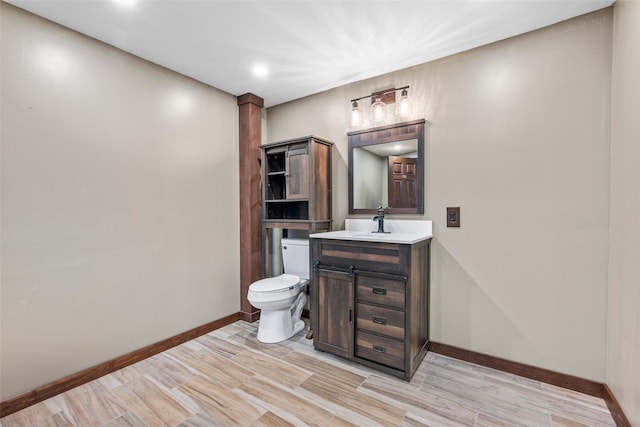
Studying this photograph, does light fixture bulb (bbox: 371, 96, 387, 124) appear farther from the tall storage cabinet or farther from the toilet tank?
the toilet tank

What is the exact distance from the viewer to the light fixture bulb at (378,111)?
2498mm

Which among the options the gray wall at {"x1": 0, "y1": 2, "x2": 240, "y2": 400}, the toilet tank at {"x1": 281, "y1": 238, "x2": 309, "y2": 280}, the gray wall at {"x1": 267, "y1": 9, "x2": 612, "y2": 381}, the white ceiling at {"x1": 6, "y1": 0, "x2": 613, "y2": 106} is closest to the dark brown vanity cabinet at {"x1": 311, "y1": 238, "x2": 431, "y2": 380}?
the gray wall at {"x1": 267, "y1": 9, "x2": 612, "y2": 381}

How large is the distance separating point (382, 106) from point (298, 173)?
0.95 m

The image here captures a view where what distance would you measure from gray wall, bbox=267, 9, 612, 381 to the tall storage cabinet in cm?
92

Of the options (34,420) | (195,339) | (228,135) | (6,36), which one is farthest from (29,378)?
(228,135)

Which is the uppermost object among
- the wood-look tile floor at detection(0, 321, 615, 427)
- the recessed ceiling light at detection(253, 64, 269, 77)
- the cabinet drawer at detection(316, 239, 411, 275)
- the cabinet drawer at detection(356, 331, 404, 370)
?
the recessed ceiling light at detection(253, 64, 269, 77)

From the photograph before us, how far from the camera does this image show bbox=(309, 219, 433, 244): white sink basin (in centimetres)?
216

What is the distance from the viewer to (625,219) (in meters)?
1.52

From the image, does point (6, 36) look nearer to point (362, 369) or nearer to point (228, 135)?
point (228, 135)

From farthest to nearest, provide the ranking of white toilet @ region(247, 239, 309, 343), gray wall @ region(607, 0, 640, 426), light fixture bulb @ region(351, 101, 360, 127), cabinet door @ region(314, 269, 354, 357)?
1. light fixture bulb @ region(351, 101, 360, 127)
2. white toilet @ region(247, 239, 309, 343)
3. cabinet door @ region(314, 269, 354, 357)
4. gray wall @ region(607, 0, 640, 426)

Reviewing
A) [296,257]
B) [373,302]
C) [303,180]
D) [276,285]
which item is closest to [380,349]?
[373,302]

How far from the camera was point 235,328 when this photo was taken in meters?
2.83

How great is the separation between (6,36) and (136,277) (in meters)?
1.65

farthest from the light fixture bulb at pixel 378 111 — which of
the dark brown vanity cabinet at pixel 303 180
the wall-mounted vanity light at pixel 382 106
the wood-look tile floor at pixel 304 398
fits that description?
the wood-look tile floor at pixel 304 398
